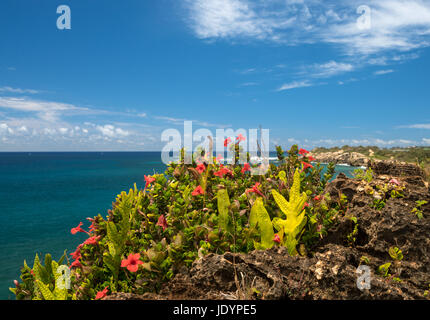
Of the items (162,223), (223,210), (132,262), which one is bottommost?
(132,262)

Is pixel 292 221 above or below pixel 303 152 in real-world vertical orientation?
below

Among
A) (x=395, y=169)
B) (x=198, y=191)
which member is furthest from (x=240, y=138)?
(x=395, y=169)

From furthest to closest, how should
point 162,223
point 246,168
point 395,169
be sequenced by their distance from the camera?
point 395,169
point 246,168
point 162,223

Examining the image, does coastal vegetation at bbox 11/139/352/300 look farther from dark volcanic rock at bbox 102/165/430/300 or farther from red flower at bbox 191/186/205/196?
dark volcanic rock at bbox 102/165/430/300

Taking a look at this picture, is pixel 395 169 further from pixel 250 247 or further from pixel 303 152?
pixel 250 247

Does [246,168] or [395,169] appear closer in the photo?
[246,168]

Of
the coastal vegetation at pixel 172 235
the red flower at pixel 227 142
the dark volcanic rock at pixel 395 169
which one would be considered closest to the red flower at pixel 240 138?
the red flower at pixel 227 142

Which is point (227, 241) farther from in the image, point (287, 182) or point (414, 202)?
point (414, 202)

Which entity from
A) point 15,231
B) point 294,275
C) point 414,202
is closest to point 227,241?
point 294,275

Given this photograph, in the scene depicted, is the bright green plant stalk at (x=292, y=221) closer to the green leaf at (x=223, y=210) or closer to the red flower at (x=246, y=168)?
the green leaf at (x=223, y=210)

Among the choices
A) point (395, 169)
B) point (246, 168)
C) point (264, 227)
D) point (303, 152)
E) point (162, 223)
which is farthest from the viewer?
point (303, 152)

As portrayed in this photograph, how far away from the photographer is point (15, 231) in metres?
17.8
